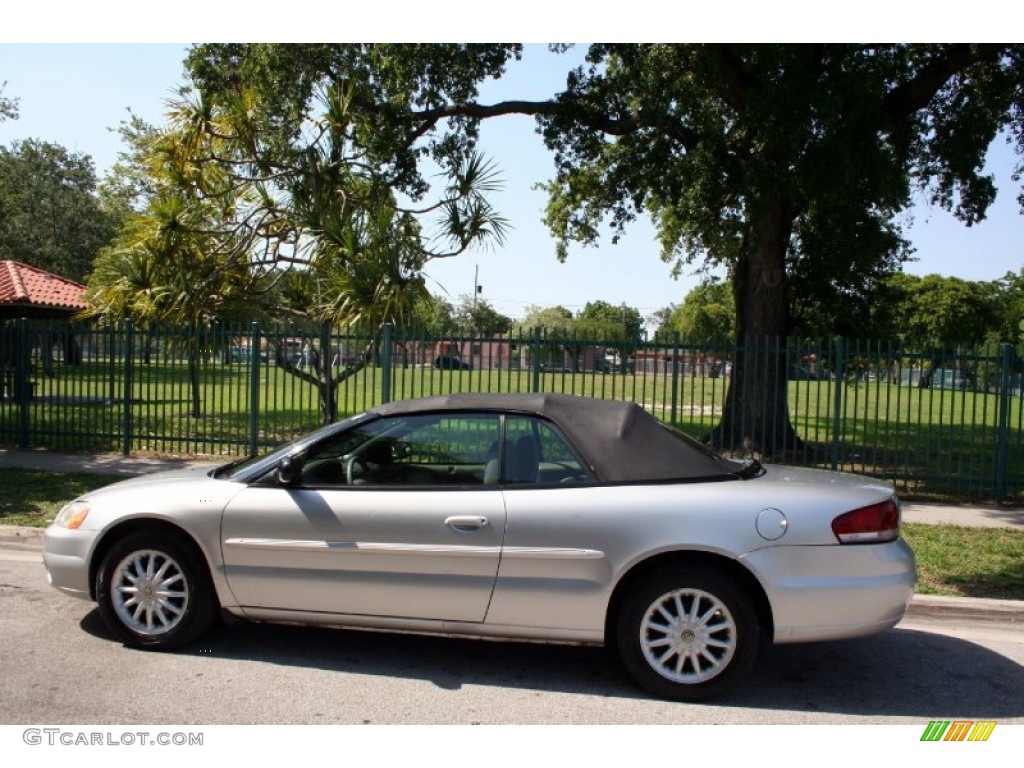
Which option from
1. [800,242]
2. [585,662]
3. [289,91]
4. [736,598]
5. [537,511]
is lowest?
[585,662]

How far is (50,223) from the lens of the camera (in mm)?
49062

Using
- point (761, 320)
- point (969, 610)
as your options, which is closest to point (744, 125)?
point (761, 320)

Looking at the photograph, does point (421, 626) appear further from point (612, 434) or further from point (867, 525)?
point (867, 525)

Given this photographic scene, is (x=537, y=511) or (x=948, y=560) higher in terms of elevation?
(x=537, y=511)

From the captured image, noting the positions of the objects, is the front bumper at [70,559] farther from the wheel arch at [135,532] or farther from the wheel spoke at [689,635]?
the wheel spoke at [689,635]

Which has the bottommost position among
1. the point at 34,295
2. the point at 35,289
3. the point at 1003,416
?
the point at 1003,416

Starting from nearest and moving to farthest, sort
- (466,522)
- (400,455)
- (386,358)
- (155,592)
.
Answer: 1. (466,522)
2. (155,592)
3. (400,455)
4. (386,358)

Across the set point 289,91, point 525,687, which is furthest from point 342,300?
point 525,687

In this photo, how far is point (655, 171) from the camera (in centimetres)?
1409

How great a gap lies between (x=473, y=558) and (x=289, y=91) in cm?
1221

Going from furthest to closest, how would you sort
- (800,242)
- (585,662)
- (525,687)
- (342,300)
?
(800,242), (342,300), (585,662), (525,687)

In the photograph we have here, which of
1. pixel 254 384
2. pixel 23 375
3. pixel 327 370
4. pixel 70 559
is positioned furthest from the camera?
pixel 23 375

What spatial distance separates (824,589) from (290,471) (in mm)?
2841

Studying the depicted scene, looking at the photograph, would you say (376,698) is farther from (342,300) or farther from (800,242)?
(800,242)
